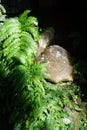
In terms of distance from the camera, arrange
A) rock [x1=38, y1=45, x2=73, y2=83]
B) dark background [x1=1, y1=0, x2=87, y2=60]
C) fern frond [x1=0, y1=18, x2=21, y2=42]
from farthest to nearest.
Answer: dark background [x1=1, y1=0, x2=87, y2=60]
rock [x1=38, y1=45, x2=73, y2=83]
fern frond [x1=0, y1=18, x2=21, y2=42]

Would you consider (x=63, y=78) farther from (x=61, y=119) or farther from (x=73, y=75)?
(x=61, y=119)

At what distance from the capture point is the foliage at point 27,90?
607 cm

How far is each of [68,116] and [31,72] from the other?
1020 millimetres

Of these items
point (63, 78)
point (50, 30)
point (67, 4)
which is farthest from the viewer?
point (67, 4)

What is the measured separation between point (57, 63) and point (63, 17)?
4.63 ft

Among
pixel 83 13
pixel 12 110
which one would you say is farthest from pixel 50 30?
pixel 12 110

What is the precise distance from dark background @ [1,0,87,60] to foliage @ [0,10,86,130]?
2.95ft

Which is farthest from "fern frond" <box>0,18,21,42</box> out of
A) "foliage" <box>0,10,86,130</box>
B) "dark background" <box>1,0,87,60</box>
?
"dark background" <box>1,0,87,60</box>

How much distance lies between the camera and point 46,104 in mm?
6211

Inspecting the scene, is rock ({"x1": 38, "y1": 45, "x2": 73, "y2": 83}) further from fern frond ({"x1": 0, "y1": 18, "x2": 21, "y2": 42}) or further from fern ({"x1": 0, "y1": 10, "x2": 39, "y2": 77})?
fern frond ({"x1": 0, "y1": 18, "x2": 21, "y2": 42})

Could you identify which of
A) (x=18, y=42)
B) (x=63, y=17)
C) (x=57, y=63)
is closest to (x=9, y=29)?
(x=18, y=42)

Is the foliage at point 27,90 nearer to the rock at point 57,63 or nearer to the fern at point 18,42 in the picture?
the fern at point 18,42

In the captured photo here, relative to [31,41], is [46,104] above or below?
below

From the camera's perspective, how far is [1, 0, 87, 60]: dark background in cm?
753
